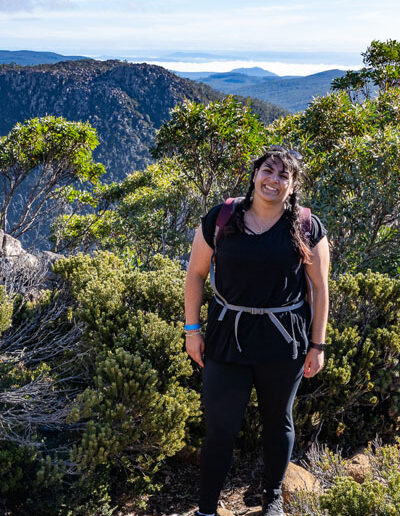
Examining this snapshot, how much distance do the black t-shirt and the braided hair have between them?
3 centimetres

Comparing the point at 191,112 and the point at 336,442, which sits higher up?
the point at 191,112

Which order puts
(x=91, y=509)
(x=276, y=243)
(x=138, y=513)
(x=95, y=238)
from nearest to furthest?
(x=276, y=243) → (x=91, y=509) → (x=138, y=513) → (x=95, y=238)

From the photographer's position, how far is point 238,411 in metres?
2.33

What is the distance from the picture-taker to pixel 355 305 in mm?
3867

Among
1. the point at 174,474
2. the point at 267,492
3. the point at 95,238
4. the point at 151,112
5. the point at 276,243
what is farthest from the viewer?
the point at 151,112

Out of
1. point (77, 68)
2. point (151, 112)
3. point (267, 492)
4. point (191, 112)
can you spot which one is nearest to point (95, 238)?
point (191, 112)

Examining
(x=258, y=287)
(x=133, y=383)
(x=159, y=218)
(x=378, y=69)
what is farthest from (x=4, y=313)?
(x=378, y=69)

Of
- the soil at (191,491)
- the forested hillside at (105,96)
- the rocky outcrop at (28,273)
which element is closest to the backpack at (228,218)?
the soil at (191,491)

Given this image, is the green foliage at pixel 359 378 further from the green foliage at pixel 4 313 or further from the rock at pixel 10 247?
the rock at pixel 10 247

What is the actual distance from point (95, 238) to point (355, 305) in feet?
38.1

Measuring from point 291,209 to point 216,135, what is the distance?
5.35m

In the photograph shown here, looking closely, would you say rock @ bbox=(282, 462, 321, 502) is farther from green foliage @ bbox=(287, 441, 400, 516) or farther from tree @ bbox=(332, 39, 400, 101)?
tree @ bbox=(332, 39, 400, 101)

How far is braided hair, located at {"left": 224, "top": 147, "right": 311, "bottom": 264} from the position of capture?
2.28 meters

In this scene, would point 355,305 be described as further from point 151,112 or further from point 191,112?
point 151,112
